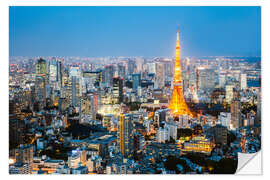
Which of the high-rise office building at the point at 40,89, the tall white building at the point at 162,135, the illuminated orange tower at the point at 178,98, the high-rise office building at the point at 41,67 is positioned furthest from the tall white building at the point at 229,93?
the high-rise office building at the point at 40,89

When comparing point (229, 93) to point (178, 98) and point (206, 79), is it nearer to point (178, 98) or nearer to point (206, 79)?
point (206, 79)

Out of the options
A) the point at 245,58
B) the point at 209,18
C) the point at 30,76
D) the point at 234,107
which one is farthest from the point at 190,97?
the point at 30,76

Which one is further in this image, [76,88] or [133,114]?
[76,88]

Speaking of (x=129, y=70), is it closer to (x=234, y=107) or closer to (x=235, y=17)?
(x=234, y=107)

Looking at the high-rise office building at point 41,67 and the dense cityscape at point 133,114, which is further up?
the high-rise office building at point 41,67

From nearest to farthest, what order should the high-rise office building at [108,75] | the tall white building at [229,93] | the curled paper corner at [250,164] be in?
1. the curled paper corner at [250,164]
2. the tall white building at [229,93]
3. the high-rise office building at [108,75]

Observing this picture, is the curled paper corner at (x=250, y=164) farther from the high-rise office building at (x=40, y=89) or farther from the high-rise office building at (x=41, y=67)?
the high-rise office building at (x=40, y=89)

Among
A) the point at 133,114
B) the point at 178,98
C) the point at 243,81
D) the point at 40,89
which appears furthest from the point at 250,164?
the point at 40,89

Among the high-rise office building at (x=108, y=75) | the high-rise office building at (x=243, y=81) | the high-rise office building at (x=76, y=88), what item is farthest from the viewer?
the high-rise office building at (x=76, y=88)
